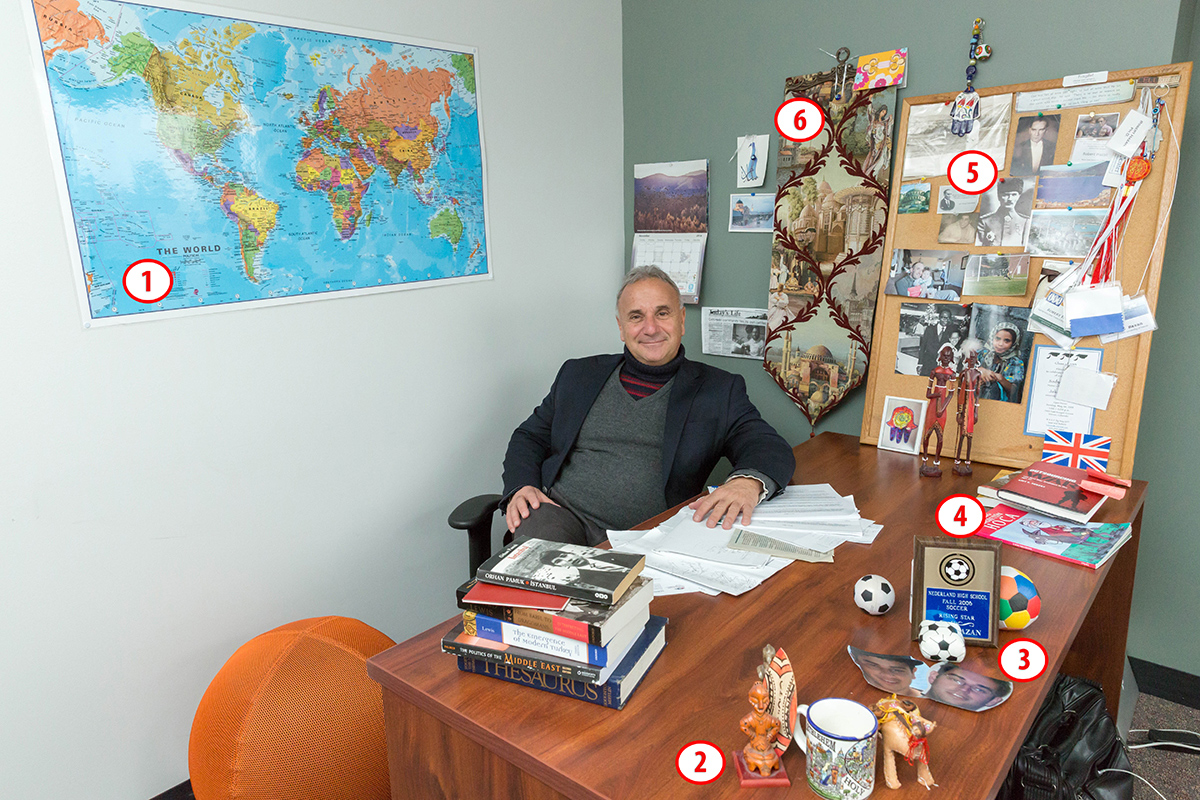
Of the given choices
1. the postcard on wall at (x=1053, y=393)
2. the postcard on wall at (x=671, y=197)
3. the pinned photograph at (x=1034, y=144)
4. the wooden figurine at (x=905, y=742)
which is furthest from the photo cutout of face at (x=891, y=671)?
the postcard on wall at (x=671, y=197)

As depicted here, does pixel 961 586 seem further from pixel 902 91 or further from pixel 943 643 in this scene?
pixel 902 91

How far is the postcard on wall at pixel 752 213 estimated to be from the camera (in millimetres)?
2439

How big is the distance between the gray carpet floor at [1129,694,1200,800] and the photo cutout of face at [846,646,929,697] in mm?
1219

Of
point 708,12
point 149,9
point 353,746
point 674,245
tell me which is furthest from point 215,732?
point 708,12

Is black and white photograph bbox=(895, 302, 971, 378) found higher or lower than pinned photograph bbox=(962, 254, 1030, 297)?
lower

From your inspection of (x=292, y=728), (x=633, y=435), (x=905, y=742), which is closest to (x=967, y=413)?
(x=633, y=435)

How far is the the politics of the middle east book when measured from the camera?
106 cm

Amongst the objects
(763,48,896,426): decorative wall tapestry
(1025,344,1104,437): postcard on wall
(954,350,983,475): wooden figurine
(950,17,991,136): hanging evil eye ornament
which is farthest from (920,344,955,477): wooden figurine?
(950,17,991,136): hanging evil eye ornament

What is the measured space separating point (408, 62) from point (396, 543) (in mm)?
1439

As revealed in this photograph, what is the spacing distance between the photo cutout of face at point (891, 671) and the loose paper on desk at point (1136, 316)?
45.9 inches

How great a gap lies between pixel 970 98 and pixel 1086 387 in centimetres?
82

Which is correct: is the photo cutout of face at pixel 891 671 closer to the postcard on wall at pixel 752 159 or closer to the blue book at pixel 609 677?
the blue book at pixel 609 677

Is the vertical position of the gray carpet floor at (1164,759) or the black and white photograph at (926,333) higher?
the black and white photograph at (926,333)

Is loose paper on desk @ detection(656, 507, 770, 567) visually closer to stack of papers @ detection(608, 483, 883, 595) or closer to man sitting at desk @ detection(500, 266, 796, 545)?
stack of papers @ detection(608, 483, 883, 595)
